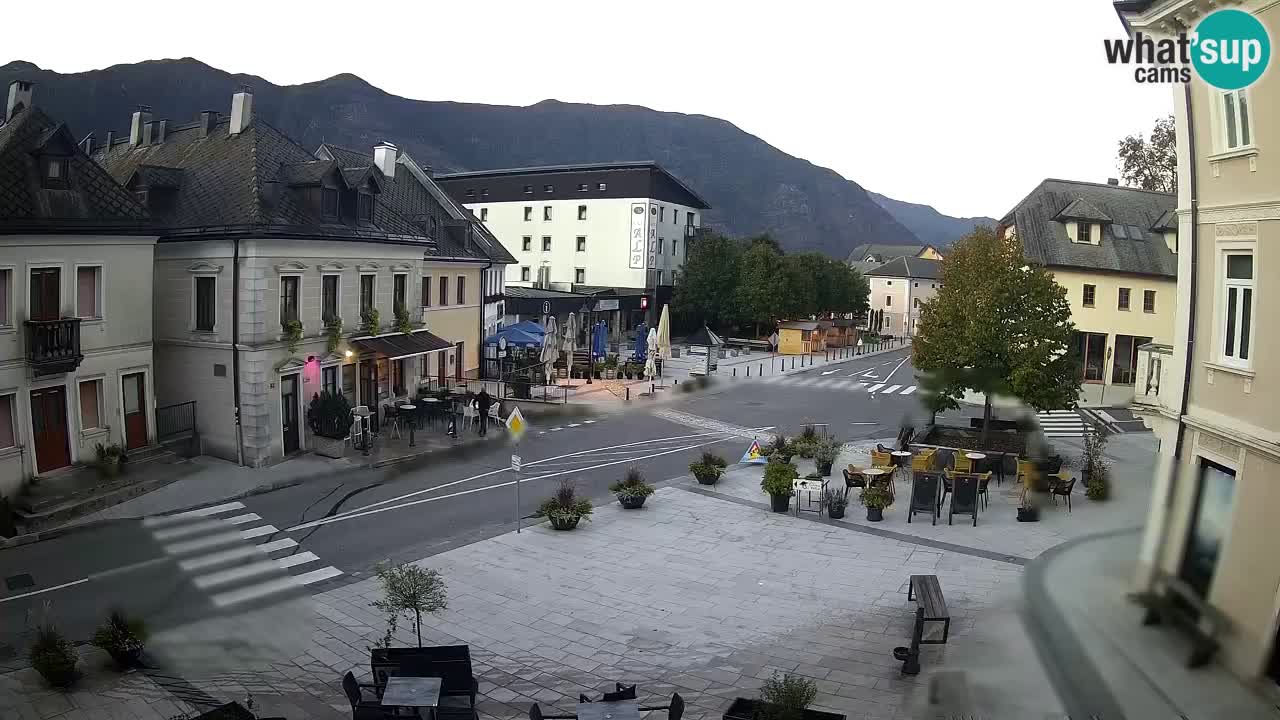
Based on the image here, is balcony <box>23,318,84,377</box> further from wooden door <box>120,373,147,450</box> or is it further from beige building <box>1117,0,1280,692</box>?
beige building <box>1117,0,1280,692</box>

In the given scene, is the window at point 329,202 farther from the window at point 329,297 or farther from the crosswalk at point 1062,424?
the crosswalk at point 1062,424

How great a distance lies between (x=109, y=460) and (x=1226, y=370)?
21797 mm

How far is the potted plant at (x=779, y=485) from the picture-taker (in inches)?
754

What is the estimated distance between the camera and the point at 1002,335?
81.1 feet

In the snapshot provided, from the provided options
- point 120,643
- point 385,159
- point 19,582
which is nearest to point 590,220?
point 385,159

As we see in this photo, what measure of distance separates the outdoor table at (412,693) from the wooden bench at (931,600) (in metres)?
6.29

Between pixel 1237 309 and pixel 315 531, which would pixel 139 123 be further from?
pixel 1237 309

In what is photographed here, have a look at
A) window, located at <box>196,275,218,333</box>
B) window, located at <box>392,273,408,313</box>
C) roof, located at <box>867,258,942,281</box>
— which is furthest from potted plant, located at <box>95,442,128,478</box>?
roof, located at <box>867,258,942,281</box>

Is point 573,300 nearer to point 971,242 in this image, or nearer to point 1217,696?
point 971,242

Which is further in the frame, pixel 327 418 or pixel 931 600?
pixel 327 418

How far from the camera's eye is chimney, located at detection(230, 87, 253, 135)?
26.7 metres

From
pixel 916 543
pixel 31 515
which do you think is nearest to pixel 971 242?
pixel 916 543

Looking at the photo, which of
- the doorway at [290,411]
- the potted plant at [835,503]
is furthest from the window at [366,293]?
the potted plant at [835,503]

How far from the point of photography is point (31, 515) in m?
17.6
